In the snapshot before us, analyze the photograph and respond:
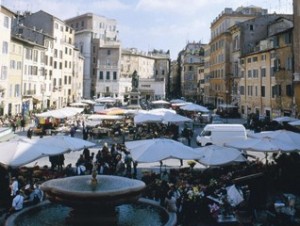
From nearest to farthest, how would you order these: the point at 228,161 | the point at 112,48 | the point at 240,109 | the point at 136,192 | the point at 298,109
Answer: the point at 136,192, the point at 228,161, the point at 298,109, the point at 240,109, the point at 112,48

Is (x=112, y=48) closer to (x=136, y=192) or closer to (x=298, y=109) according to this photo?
(x=298, y=109)

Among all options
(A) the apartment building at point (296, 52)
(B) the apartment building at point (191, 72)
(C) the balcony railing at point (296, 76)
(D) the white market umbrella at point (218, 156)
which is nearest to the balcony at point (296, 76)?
(C) the balcony railing at point (296, 76)

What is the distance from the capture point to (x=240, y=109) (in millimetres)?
61438

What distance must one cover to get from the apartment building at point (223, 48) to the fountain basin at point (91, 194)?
2367 inches

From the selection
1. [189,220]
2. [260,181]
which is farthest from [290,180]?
[189,220]

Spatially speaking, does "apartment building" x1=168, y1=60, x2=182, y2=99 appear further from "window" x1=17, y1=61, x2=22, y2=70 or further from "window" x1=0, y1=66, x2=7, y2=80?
"window" x1=0, y1=66, x2=7, y2=80

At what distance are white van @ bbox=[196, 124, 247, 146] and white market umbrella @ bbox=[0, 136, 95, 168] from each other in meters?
13.1

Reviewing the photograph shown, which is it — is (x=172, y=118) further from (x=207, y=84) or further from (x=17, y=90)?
(x=207, y=84)

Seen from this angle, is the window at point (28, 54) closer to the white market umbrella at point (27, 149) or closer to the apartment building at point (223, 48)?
the apartment building at point (223, 48)

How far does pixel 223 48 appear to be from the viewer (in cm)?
7088

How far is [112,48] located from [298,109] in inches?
2495

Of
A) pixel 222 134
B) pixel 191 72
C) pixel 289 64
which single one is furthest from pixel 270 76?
pixel 191 72

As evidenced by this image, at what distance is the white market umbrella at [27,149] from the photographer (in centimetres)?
1445

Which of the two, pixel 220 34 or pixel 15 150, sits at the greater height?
pixel 220 34
